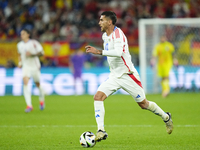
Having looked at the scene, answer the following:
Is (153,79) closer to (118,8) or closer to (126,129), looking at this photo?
(118,8)

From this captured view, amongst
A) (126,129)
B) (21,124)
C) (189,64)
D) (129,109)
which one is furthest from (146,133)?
(189,64)

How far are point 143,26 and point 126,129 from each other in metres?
10.1

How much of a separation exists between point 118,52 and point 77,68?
11.4 meters

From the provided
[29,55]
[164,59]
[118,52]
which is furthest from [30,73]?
[164,59]

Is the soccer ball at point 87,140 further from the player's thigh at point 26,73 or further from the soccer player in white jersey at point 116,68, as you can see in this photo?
the player's thigh at point 26,73

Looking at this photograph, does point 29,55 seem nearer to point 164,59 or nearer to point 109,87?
point 109,87

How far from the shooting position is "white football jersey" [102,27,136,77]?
6.20 m

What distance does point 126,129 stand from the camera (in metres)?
7.89

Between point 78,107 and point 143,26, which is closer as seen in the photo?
point 78,107

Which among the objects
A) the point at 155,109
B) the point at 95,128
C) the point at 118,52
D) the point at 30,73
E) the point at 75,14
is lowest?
the point at 95,128

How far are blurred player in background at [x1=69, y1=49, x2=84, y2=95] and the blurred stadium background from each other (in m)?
0.25

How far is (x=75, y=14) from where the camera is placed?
21.5m

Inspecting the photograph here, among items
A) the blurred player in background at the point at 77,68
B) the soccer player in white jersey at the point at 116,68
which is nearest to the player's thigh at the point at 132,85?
the soccer player in white jersey at the point at 116,68

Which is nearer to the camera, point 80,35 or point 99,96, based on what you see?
point 99,96
